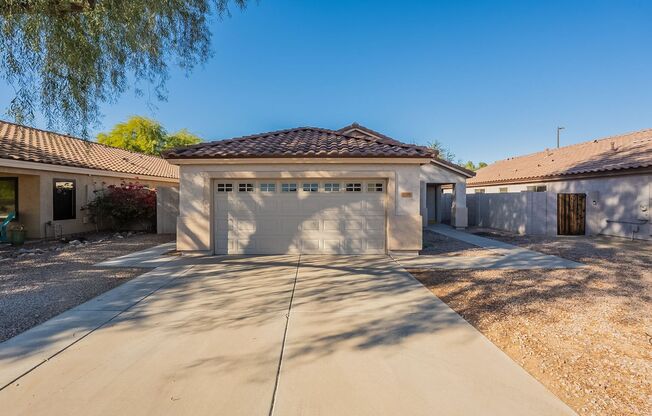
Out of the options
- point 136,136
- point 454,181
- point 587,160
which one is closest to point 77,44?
point 454,181

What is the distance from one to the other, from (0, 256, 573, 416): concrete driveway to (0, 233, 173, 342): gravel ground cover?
19.9 inches

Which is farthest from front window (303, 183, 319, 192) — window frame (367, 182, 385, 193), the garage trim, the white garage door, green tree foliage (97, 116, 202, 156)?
green tree foliage (97, 116, 202, 156)

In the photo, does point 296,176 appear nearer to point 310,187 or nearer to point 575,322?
point 310,187

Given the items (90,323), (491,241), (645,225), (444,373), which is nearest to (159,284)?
(90,323)

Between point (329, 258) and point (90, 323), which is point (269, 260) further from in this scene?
point (90, 323)

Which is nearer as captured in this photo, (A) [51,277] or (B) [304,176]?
(A) [51,277]

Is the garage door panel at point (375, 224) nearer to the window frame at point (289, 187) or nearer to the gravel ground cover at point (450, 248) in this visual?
the gravel ground cover at point (450, 248)

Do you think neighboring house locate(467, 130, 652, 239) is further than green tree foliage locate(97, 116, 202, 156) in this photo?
No

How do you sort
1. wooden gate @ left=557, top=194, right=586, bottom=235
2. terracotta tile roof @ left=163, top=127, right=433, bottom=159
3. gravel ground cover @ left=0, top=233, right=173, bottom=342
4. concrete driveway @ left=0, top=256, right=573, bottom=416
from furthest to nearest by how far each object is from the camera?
wooden gate @ left=557, top=194, right=586, bottom=235 → terracotta tile roof @ left=163, top=127, right=433, bottom=159 → gravel ground cover @ left=0, top=233, right=173, bottom=342 → concrete driveway @ left=0, top=256, right=573, bottom=416

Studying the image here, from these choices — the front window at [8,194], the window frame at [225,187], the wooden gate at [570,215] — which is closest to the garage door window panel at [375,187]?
the window frame at [225,187]

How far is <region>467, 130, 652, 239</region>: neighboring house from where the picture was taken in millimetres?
12672

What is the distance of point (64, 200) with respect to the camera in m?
13.4

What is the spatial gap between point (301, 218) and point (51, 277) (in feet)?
20.0

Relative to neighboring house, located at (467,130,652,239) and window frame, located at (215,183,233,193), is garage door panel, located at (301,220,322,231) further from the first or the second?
neighboring house, located at (467,130,652,239)
